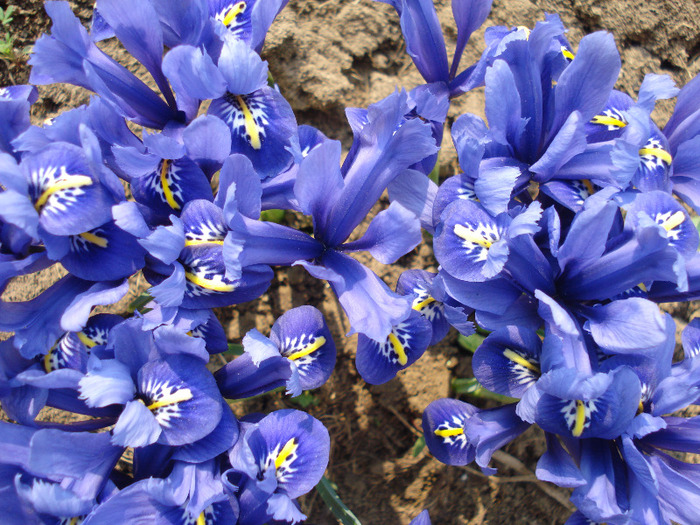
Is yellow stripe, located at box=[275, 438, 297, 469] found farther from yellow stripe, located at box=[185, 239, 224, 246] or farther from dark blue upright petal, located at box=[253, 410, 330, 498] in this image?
yellow stripe, located at box=[185, 239, 224, 246]

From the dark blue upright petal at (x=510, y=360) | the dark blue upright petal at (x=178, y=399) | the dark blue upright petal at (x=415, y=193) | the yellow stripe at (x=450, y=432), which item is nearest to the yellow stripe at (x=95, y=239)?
the dark blue upright petal at (x=178, y=399)

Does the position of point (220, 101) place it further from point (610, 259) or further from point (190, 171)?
point (610, 259)

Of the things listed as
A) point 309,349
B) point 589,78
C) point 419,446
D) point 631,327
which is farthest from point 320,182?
point 419,446

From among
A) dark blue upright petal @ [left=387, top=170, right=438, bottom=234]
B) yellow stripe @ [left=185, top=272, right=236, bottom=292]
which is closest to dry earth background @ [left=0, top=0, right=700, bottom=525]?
dark blue upright petal @ [left=387, top=170, right=438, bottom=234]

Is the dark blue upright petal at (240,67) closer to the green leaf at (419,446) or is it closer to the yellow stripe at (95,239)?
the yellow stripe at (95,239)

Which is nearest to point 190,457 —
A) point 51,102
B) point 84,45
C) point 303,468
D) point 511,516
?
point 303,468
